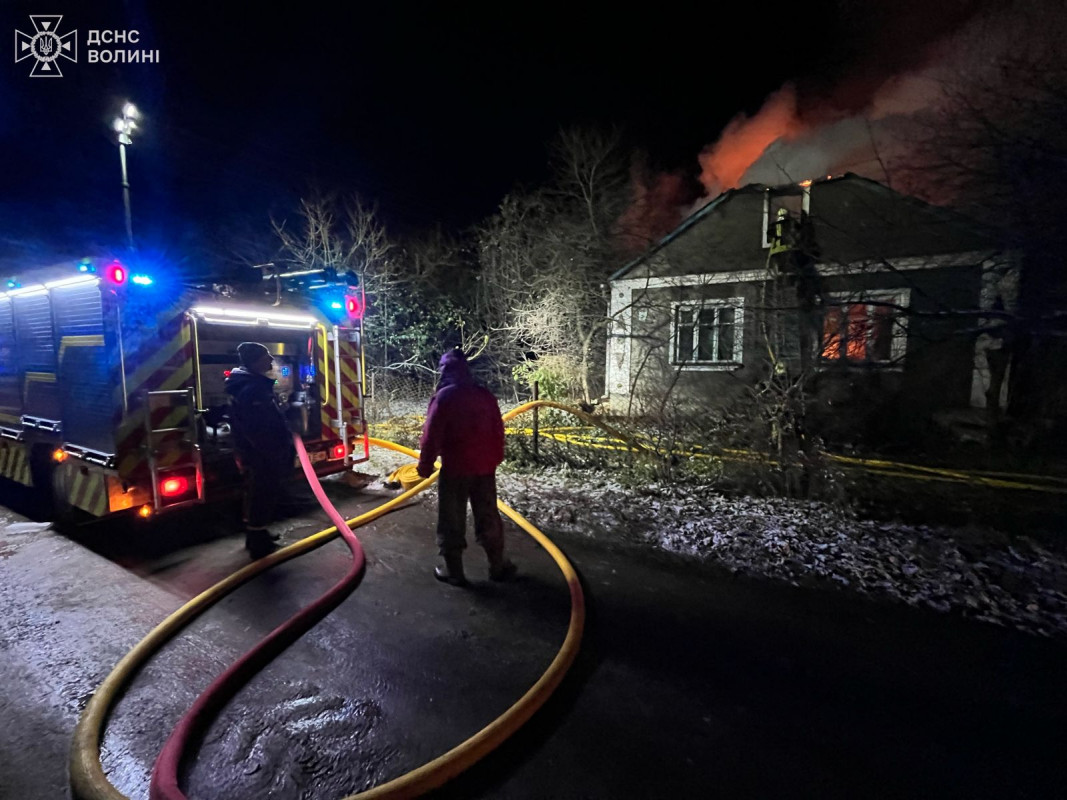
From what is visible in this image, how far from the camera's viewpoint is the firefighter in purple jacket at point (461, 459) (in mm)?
3932

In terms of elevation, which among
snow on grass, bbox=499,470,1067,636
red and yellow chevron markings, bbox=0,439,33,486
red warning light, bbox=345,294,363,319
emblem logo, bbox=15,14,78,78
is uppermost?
emblem logo, bbox=15,14,78,78

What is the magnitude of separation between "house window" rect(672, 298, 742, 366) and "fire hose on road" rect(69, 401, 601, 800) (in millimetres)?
5531

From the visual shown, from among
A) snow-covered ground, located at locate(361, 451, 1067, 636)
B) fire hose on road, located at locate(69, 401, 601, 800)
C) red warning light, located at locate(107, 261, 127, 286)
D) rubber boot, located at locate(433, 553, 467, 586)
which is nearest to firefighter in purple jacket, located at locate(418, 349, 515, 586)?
rubber boot, located at locate(433, 553, 467, 586)

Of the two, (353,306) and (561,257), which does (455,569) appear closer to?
(353,306)

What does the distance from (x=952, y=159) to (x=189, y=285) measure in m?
8.37

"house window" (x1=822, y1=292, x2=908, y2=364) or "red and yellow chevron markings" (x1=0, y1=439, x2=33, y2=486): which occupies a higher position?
"house window" (x1=822, y1=292, x2=908, y2=364)

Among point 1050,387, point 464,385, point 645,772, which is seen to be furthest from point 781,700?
point 1050,387

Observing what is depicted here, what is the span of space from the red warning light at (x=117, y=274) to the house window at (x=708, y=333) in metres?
6.76

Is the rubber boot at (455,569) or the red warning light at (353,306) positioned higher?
the red warning light at (353,306)

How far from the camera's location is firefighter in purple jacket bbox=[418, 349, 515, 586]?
3932 millimetres

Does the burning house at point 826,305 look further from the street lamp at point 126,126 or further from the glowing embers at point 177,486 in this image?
the street lamp at point 126,126

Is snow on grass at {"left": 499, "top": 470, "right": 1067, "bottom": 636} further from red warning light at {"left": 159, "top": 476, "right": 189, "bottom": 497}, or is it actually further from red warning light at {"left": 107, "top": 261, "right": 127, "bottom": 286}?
red warning light at {"left": 107, "top": 261, "right": 127, "bottom": 286}

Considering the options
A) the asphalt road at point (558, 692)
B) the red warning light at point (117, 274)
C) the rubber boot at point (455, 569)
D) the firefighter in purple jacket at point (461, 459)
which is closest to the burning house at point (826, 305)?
the asphalt road at point (558, 692)

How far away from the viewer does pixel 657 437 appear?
7141mm
